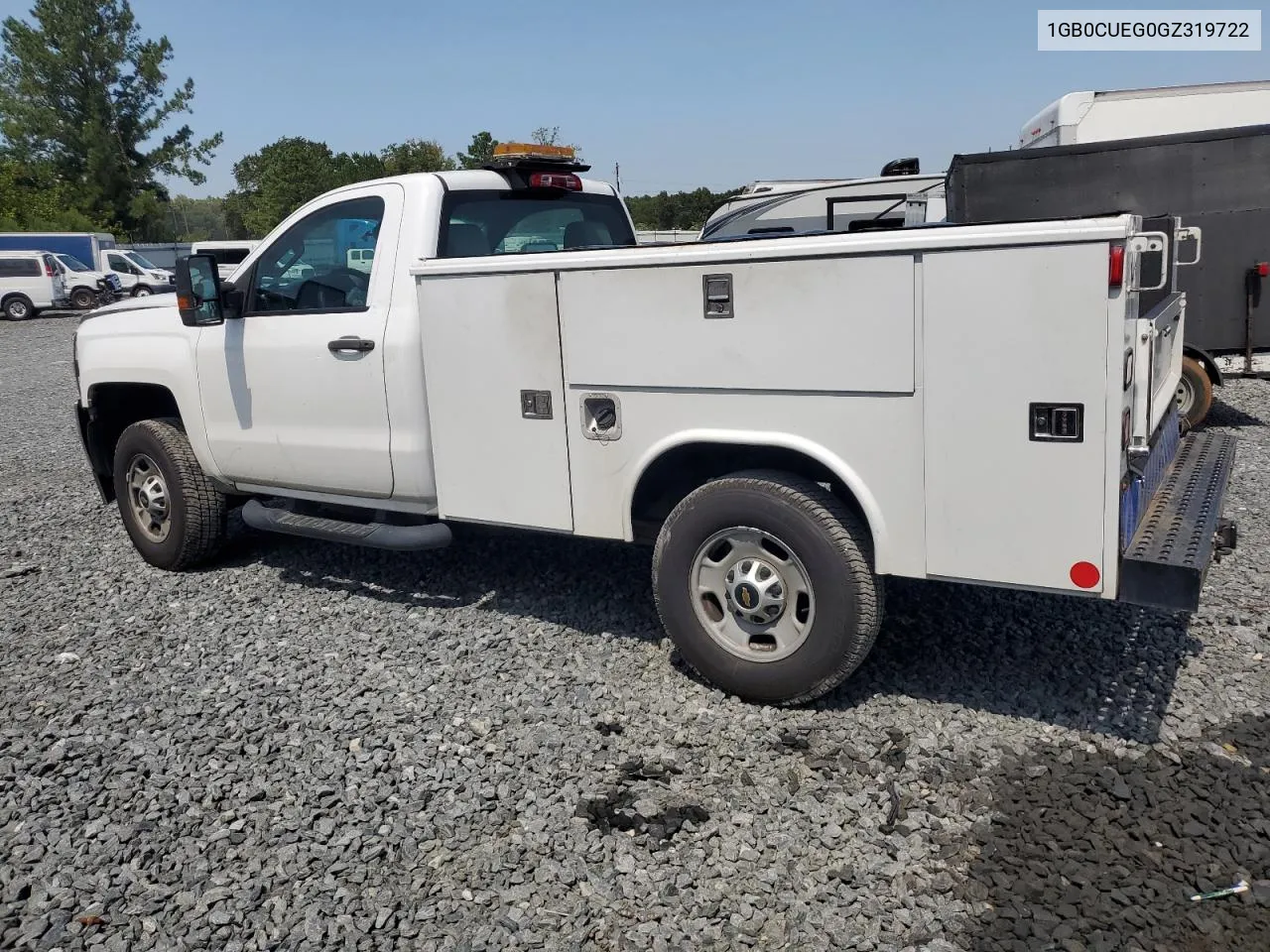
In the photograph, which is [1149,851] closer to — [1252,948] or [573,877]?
[1252,948]

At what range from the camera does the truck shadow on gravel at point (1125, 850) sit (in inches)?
116

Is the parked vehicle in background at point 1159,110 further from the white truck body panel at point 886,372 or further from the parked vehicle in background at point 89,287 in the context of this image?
the parked vehicle in background at point 89,287

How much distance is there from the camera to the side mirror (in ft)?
18.5

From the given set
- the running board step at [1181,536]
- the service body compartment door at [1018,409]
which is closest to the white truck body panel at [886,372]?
the service body compartment door at [1018,409]

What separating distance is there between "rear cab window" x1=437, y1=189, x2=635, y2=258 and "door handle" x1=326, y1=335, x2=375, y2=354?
56cm

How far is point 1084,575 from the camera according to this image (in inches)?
143

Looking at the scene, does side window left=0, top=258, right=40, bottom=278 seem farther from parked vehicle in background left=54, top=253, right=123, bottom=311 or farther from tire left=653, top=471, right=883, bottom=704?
tire left=653, top=471, right=883, bottom=704

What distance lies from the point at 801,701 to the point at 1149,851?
1.35 m

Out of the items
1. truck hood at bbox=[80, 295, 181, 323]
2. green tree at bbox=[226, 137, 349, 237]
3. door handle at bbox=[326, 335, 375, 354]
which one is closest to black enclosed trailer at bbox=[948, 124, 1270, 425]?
door handle at bbox=[326, 335, 375, 354]

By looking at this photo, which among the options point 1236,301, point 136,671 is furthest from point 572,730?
point 1236,301

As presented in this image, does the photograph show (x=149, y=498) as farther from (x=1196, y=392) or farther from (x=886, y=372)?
(x=1196, y=392)

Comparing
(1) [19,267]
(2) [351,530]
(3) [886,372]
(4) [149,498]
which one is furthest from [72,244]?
(3) [886,372]

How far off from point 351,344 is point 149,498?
7.02 ft

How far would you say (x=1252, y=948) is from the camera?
284 centimetres
